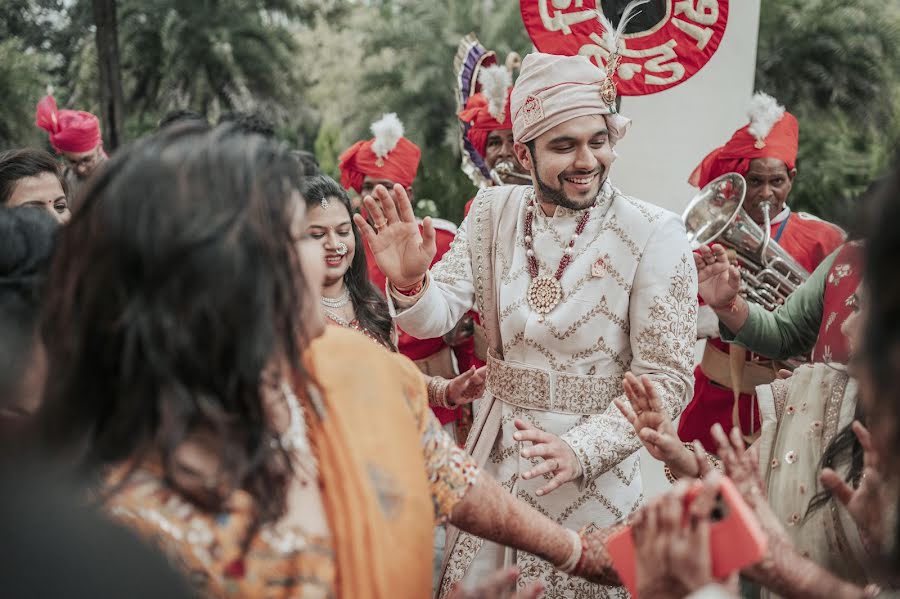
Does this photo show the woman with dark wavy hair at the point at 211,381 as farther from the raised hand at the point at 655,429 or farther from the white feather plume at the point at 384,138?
the white feather plume at the point at 384,138

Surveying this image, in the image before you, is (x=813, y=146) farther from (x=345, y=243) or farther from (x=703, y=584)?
(x=703, y=584)

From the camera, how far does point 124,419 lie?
4.67ft

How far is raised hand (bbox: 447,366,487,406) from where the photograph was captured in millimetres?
3053

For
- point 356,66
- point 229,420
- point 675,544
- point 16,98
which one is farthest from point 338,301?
point 356,66

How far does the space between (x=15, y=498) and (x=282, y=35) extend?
53.5ft

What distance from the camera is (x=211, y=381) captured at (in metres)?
1.48

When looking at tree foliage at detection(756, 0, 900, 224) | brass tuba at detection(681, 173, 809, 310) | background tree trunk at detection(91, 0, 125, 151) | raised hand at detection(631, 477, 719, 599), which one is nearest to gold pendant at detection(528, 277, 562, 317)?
raised hand at detection(631, 477, 719, 599)

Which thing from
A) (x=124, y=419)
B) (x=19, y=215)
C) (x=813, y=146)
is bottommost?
(x=813, y=146)

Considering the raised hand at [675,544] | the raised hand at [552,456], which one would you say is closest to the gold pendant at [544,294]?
the raised hand at [552,456]

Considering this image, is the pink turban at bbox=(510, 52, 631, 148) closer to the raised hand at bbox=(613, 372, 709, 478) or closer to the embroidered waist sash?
the embroidered waist sash

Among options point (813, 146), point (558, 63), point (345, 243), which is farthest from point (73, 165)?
point (813, 146)

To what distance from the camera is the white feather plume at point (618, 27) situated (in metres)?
3.14

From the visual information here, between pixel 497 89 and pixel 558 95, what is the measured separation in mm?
2691

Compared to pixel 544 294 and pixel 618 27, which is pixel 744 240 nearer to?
pixel 618 27
